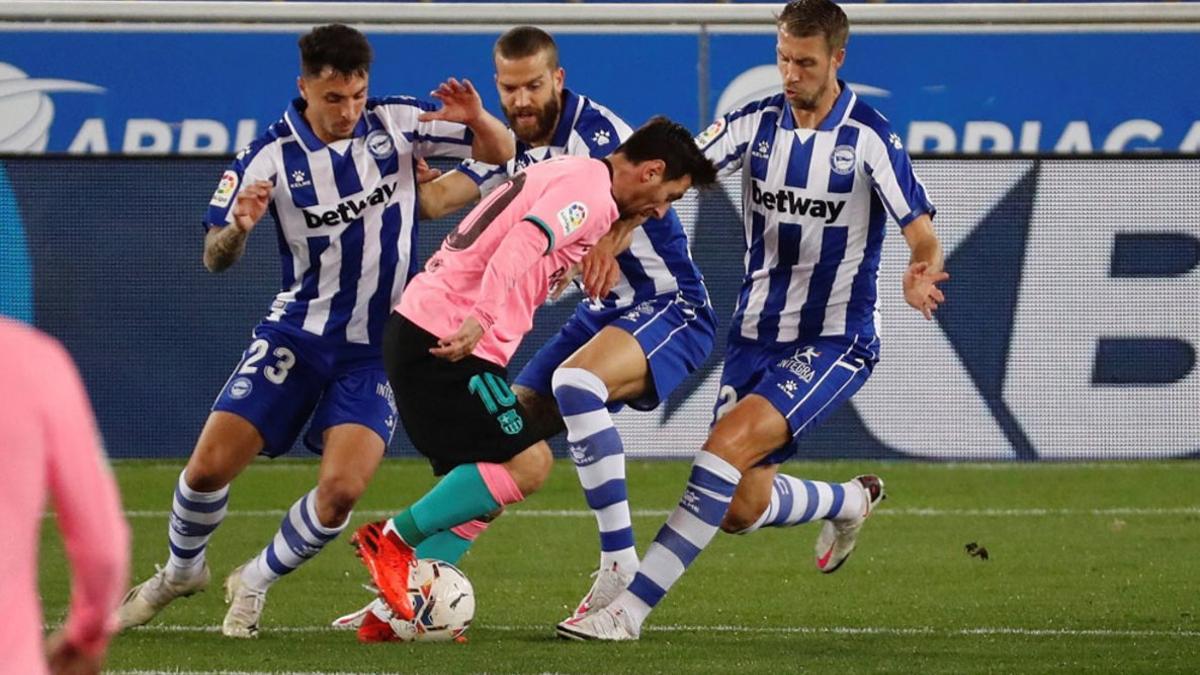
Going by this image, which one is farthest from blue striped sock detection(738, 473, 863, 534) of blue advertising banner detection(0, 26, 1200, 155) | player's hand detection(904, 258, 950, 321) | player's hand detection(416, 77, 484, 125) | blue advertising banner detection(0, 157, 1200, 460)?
blue advertising banner detection(0, 26, 1200, 155)

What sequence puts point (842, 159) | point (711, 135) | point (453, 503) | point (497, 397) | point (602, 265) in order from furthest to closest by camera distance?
point (711, 135)
point (842, 159)
point (453, 503)
point (602, 265)
point (497, 397)

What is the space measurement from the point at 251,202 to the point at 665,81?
5.59 meters

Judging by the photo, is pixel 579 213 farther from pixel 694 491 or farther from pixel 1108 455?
pixel 1108 455

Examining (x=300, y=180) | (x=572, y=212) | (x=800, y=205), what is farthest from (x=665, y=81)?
(x=572, y=212)

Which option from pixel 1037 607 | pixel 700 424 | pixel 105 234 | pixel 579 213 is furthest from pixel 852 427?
pixel 579 213

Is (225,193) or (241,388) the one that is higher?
(225,193)

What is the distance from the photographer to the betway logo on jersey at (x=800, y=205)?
6.20m

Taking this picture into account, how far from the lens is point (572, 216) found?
522cm

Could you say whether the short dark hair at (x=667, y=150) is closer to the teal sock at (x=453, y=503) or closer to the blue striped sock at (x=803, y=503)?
the teal sock at (x=453, y=503)

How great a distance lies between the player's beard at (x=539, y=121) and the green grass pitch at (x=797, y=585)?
1.60m

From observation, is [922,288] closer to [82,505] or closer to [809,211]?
[809,211]

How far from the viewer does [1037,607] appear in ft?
21.4

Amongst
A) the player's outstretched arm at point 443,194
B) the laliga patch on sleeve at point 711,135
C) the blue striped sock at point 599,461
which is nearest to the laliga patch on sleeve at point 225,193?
the player's outstretched arm at point 443,194

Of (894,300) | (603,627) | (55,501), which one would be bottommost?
(894,300)
